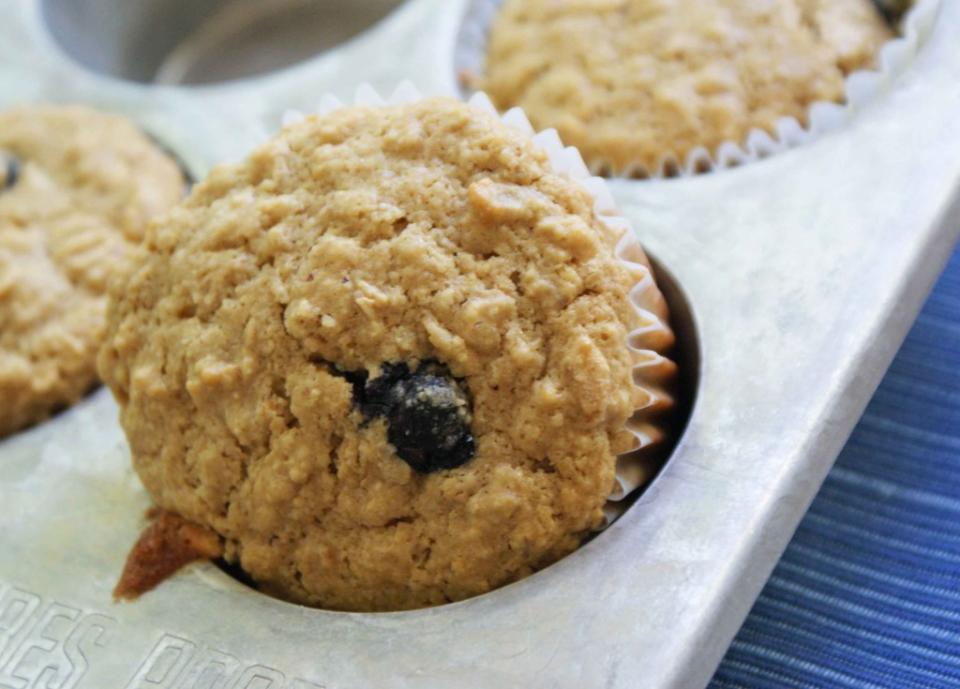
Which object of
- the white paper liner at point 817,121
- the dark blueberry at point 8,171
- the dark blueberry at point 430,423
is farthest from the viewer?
the dark blueberry at point 8,171

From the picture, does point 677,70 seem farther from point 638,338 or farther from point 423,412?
point 423,412

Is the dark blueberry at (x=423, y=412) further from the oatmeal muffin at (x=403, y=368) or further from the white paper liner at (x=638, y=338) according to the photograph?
the white paper liner at (x=638, y=338)

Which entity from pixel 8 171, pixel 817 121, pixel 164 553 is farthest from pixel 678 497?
pixel 8 171

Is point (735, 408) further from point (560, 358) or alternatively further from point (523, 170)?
Answer: point (523, 170)

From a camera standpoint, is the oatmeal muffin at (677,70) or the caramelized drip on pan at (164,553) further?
the oatmeal muffin at (677,70)

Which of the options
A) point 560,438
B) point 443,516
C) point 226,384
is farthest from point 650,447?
point 226,384

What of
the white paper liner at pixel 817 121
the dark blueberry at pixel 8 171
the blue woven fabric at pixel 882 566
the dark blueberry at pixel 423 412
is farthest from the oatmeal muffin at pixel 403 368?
the dark blueberry at pixel 8 171

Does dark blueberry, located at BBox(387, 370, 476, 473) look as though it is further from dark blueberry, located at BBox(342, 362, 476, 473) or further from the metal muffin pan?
the metal muffin pan
